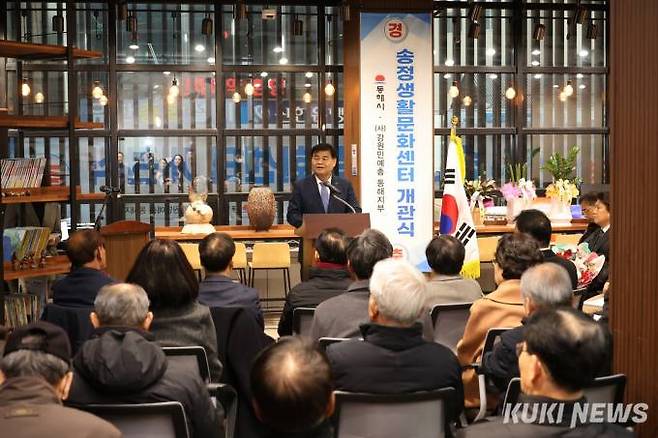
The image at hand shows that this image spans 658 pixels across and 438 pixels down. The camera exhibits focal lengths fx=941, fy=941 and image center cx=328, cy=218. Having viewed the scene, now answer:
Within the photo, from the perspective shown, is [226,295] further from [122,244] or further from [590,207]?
[590,207]

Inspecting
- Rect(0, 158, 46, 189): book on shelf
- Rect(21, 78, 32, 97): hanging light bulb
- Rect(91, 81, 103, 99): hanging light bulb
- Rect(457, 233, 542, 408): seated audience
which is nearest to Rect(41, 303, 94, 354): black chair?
Rect(457, 233, 542, 408): seated audience

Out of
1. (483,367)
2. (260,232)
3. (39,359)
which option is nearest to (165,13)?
(260,232)

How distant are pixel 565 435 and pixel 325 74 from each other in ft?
33.2

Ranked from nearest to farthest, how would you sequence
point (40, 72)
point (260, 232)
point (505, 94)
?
point (260, 232)
point (40, 72)
point (505, 94)

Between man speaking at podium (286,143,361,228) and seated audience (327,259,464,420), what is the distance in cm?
431

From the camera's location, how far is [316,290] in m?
5.21

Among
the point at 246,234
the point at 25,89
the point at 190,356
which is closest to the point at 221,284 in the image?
the point at 190,356

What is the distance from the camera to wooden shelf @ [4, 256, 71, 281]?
6731mm

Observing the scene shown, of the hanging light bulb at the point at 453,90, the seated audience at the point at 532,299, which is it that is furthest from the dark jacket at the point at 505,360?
the hanging light bulb at the point at 453,90

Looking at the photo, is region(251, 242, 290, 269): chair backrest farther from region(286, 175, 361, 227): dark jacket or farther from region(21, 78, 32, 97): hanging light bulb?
region(21, 78, 32, 97): hanging light bulb

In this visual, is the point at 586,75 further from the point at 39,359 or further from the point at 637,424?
the point at 39,359

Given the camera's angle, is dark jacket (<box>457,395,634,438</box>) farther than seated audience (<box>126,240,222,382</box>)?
No

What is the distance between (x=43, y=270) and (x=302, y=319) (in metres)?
2.87

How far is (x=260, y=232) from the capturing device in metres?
9.88
